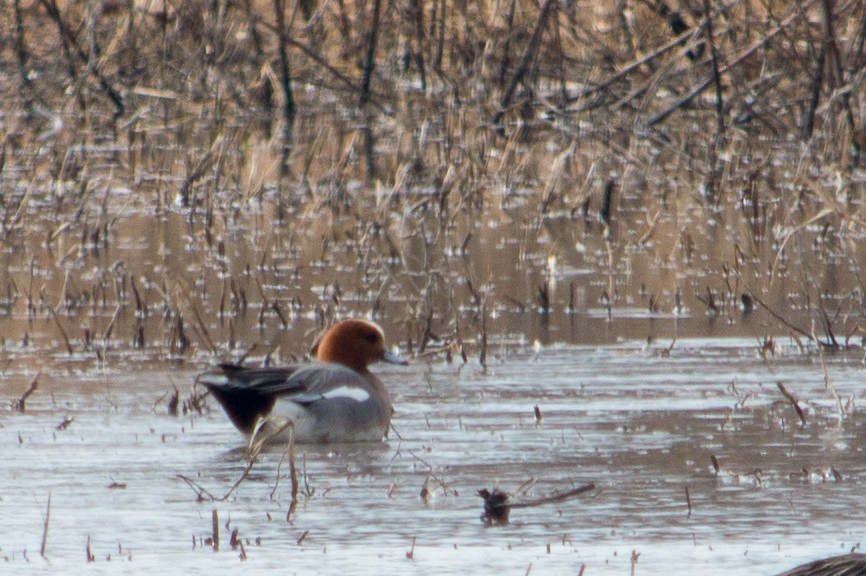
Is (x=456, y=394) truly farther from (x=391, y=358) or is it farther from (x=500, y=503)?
(x=500, y=503)

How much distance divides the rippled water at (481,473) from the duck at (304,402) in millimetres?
100

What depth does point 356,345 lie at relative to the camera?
6992 millimetres

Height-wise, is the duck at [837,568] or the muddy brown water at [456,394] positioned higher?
the muddy brown water at [456,394]

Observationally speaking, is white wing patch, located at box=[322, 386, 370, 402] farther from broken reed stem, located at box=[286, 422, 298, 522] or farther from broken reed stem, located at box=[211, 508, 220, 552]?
broken reed stem, located at box=[211, 508, 220, 552]

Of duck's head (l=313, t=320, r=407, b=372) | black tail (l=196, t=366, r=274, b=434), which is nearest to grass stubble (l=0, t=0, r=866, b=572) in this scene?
black tail (l=196, t=366, r=274, b=434)

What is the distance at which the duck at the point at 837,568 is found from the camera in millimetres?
3881

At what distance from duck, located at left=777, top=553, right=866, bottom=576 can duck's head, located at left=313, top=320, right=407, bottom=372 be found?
3195 millimetres

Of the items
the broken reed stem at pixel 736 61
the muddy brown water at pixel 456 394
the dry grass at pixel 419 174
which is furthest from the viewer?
the broken reed stem at pixel 736 61

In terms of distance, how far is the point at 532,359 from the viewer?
25.5 ft

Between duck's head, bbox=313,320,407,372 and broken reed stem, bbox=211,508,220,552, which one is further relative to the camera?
duck's head, bbox=313,320,407,372

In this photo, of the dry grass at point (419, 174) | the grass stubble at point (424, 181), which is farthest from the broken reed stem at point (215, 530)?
the dry grass at point (419, 174)

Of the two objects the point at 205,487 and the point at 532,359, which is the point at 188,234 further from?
the point at 205,487

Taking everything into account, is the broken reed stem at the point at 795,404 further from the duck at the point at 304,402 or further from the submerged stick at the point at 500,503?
the submerged stick at the point at 500,503

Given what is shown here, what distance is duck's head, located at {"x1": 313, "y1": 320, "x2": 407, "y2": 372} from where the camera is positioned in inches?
275
